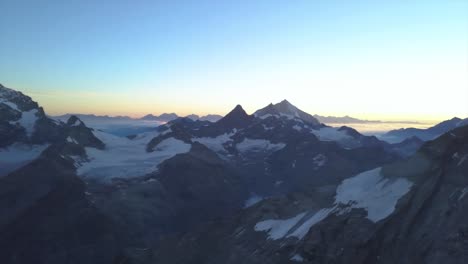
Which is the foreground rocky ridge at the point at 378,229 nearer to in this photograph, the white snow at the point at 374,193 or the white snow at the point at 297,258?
the white snow at the point at 297,258

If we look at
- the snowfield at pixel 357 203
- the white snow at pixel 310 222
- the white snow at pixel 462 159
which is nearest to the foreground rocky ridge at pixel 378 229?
the white snow at pixel 462 159

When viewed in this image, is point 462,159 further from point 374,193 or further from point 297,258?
point 297,258

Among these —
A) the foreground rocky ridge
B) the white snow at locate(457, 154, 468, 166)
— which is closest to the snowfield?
the foreground rocky ridge

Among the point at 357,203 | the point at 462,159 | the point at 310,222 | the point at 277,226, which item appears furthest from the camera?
the point at 277,226

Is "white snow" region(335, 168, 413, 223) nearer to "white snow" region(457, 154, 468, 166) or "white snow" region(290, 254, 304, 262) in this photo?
"white snow" region(457, 154, 468, 166)

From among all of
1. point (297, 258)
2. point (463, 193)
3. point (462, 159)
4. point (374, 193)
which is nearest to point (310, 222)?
point (297, 258)

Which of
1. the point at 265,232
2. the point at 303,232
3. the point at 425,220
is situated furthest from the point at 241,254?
the point at 425,220
